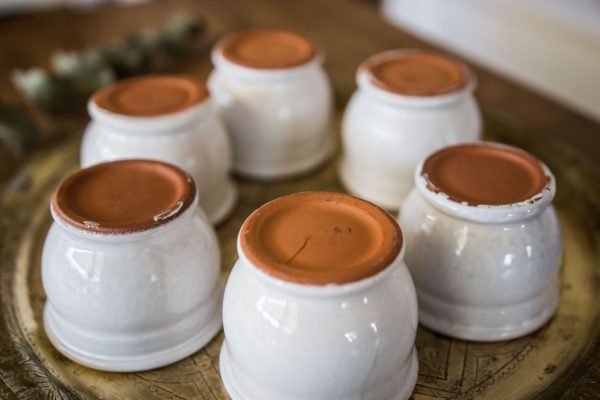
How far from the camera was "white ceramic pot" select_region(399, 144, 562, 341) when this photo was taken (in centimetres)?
72

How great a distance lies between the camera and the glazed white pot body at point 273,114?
100cm

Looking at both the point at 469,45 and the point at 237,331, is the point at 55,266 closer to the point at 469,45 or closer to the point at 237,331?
the point at 237,331

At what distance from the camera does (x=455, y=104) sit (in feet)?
3.07

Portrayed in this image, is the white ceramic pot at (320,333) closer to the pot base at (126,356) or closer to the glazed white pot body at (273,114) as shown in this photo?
the pot base at (126,356)

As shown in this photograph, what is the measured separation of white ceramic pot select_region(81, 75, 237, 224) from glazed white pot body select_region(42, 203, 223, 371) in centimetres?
17

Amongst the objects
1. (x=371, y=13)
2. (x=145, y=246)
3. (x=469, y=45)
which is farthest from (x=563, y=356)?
(x=469, y=45)

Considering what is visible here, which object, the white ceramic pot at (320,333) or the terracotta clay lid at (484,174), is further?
the terracotta clay lid at (484,174)

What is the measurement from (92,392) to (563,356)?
0.50 meters

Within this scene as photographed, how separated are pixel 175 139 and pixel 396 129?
30 centimetres

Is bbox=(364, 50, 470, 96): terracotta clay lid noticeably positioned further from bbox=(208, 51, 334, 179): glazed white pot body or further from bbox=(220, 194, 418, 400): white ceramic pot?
bbox=(220, 194, 418, 400): white ceramic pot

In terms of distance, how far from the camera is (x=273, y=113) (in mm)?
1005

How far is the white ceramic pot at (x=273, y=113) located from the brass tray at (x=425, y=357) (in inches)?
5.9

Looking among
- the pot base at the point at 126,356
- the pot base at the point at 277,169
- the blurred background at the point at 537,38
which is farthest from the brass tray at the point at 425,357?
the blurred background at the point at 537,38

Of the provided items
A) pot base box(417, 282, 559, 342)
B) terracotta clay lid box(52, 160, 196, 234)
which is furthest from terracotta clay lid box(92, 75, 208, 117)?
pot base box(417, 282, 559, 342)
